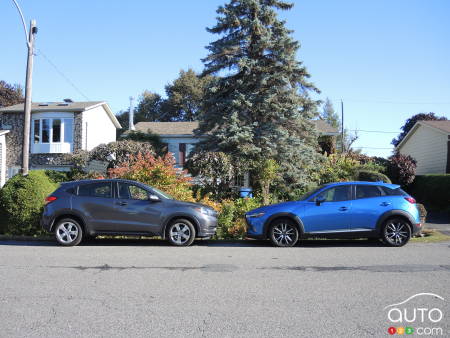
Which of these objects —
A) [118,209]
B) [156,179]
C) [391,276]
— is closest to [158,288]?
[391,276]

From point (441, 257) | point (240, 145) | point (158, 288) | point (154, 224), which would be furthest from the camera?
point (240, 145)

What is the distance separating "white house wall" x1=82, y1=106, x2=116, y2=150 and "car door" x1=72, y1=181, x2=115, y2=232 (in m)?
19.9

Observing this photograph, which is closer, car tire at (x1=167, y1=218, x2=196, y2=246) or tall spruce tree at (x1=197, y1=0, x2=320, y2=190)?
car tire at (x1=167, y1=218, x2=196, y2=246)

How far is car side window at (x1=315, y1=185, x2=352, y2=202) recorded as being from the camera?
10266 mm

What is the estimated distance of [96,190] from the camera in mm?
10516

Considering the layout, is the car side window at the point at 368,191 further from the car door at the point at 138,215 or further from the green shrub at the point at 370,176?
the green shrub at the point at 370,176

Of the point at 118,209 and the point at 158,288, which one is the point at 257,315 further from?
the point at 118,209

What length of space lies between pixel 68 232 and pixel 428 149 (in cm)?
2693

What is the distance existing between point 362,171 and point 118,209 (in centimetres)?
1385

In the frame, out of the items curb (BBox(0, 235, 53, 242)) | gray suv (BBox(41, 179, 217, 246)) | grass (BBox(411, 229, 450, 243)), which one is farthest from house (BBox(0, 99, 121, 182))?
grass (BBox(411, 229, 450, 243))

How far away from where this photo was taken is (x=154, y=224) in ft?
33.3

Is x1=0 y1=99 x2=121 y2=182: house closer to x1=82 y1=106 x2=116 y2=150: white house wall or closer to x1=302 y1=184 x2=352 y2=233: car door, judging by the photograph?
x1=82 y1=106 x2=116 y2=150: white house wall

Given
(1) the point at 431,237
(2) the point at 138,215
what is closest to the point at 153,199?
(2) the point at 138,215

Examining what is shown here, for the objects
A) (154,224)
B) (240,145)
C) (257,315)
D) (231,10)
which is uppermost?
(231,10)
